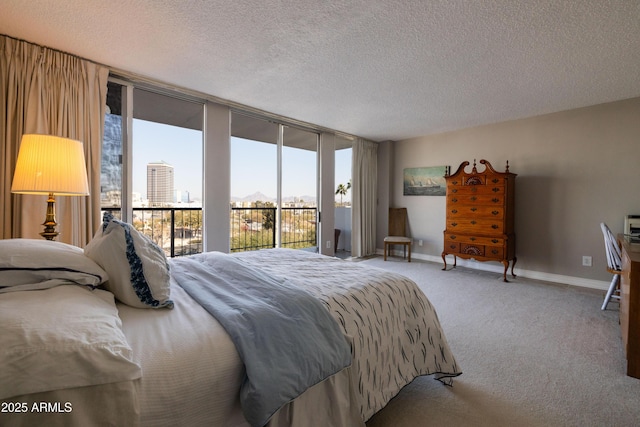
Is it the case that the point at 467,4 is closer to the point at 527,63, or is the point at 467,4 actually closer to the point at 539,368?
the point at 527,63

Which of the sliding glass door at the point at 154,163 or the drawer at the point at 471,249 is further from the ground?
the sliding glass door at the point at 154,163

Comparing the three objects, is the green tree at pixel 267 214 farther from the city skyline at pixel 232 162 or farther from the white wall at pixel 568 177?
the white wall at pixel 568 177

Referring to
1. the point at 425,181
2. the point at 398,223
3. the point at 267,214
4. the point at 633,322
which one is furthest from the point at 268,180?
the point at 633,322

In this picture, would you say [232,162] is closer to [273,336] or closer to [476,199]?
[273,336]

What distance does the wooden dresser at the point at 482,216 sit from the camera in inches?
158

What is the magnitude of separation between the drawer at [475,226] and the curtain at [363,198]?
1.62 meters

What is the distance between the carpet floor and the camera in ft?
4.83

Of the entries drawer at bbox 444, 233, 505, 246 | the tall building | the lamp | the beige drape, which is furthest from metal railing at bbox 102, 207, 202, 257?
drawer at bbox 444, 233, 505, 246

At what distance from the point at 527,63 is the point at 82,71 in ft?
13.3

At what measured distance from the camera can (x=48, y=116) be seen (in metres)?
2.49

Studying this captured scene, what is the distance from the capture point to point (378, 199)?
6.07 m

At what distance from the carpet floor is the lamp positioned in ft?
7.32

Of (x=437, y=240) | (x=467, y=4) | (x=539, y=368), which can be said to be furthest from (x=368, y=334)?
(x=437, y=240)

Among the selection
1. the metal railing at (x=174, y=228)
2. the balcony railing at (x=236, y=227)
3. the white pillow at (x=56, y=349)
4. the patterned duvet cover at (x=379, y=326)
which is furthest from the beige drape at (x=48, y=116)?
the white pillow at (x=56, y=349)
